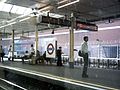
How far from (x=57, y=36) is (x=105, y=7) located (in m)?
9.54

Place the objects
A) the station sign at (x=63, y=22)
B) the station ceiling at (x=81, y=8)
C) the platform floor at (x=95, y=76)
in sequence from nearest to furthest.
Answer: the platform floor at (x=95, y=76), the station ceiling at (x=81, y=8), the station sign at (x=63, y=22)

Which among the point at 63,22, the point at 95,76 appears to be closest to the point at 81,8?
the point at 63,22

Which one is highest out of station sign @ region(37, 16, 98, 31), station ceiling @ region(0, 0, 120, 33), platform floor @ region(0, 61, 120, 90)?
station ceiling @ region(0, 0, 120, 33)

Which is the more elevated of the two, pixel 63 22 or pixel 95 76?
pixel 63 22

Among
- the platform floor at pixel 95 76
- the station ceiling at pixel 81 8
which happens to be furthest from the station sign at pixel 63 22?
the platform floor at pixel 95 76

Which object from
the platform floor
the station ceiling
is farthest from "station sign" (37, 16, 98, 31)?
the platform floor

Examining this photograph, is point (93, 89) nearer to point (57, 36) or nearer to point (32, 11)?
point (32, 11)

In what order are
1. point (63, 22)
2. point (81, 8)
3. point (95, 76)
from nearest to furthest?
point (95, 76) → point (63, 22) → point (81, 8)

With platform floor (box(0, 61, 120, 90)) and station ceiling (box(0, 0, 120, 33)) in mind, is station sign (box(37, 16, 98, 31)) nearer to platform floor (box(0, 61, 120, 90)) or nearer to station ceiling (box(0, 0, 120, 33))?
station ceiling (box(0, 0, 120, 33))

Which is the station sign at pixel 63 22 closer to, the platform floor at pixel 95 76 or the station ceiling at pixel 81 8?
the station ceiling at pixel 81 8

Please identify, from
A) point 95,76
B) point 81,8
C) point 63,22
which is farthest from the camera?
point 81,8

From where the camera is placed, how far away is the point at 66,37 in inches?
798

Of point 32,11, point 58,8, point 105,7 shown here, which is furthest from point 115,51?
point 32,11

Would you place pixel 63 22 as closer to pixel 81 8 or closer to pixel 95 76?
pixel 81 8
